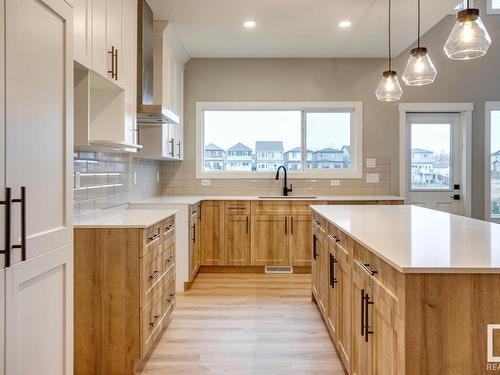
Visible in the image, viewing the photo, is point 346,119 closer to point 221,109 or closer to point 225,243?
point 221,109

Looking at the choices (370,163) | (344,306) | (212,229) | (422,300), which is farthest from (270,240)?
(422,300)

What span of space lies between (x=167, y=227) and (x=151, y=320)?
2.24 feet

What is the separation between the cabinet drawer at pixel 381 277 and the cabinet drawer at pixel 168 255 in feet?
4.72

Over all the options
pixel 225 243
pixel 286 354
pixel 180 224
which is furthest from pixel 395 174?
pixel 286 354

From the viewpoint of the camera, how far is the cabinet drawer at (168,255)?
9.43ft

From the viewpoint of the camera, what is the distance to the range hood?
3.18 m

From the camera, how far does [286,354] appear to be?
8.59 ft

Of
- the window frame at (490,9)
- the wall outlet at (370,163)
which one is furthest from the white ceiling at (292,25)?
the window frame at (490,9)

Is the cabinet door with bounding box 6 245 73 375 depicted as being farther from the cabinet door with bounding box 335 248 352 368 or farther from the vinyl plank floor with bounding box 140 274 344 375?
the cabinet door with bounding box 335 248 352 368

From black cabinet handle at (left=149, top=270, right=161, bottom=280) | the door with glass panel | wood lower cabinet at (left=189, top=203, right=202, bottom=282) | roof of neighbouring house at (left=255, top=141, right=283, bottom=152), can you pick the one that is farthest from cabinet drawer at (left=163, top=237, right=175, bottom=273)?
the door with glass panel

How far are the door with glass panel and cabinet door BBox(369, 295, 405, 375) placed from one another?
412 centimetres

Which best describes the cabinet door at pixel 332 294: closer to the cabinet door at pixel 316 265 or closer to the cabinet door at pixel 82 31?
the cabinet door at pixel 316 265

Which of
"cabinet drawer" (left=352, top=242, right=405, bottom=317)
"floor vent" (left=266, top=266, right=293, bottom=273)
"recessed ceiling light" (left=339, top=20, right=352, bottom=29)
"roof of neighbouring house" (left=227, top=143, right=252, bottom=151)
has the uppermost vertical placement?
"recessed ceiling light" (left=339, top=20, right=352, bottom=29)

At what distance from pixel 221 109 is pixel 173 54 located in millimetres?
1095
